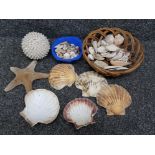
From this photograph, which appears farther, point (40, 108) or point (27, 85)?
point (27, 85)

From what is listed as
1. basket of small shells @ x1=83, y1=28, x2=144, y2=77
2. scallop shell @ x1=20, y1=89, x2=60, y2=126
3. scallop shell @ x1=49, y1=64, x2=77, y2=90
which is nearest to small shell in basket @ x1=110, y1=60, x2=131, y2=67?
basket of small shells @ x1=83, y1=28, x2=144, y2=77

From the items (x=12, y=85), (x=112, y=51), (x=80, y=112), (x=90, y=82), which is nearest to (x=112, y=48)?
(x=112, y=51)

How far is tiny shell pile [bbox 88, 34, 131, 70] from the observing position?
1523 millimetres

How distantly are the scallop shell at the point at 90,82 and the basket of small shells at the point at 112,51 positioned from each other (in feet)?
0.09

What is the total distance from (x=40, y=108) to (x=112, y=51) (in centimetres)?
33

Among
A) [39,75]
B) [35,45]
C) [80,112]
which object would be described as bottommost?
[80,112]

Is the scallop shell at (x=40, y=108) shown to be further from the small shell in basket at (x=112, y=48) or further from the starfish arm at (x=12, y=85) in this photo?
the small shell in basket at (x=112, y=48)

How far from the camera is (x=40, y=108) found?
1.40m

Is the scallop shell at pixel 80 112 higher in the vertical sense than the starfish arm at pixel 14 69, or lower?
lower

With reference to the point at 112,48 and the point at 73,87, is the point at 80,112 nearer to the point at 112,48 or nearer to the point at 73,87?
the point at 73,87

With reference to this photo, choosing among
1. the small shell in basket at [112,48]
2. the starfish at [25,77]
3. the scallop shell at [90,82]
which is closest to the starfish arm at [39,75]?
the starfish at [25,77]

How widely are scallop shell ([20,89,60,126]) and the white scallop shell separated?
0.19 meters

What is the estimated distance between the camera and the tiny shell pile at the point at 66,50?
62.2 inches

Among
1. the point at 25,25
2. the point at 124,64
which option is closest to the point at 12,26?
the point at 25,25
